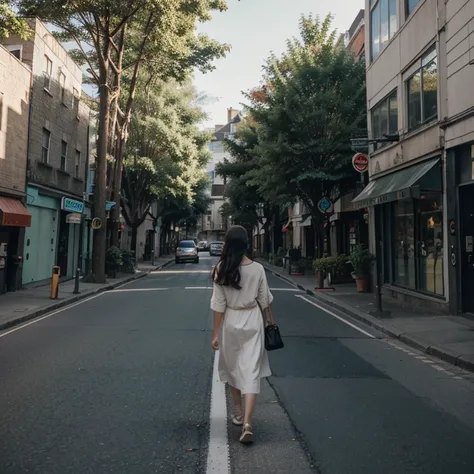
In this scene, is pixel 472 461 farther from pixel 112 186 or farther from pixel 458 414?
pixel 112 186

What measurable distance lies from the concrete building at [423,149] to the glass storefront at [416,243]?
0.03 metres

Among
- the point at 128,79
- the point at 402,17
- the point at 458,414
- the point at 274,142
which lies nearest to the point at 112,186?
the point at 128,79

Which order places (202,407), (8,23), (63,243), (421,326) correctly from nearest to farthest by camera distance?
(202,407) < (421,326) < (8,23) < (63,243)

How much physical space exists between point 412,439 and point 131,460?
2.33 meters

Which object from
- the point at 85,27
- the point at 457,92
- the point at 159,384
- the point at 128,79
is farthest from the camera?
Answer: the point at 128,79

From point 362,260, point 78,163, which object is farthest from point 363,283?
point 78,163

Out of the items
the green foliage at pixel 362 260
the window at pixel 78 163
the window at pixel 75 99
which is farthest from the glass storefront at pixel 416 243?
the window at pixel 75 99

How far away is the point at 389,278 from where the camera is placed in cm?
1566

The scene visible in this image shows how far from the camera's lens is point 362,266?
16.1 metres

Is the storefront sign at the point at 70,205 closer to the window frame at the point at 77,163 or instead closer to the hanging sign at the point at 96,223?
the hanging sign at the point at 96,223

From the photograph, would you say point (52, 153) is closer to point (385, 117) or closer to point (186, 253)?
point (385, 117)

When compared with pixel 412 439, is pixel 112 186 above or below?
above

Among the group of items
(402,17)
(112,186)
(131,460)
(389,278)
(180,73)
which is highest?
(180,73)

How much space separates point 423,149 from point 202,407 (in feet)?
32.9
